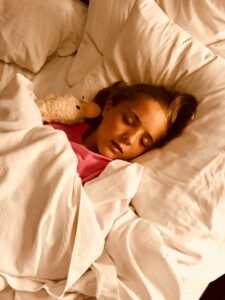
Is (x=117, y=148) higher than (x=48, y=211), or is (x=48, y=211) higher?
(x=48, y=211)

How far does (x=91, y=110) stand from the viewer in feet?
4.04

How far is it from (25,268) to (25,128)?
334mm

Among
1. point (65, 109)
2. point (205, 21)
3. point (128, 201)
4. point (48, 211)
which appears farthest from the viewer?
point (205, 21)

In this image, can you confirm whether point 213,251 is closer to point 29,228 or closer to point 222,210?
point 222,210

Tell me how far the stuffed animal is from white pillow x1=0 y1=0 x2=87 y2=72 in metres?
0.39

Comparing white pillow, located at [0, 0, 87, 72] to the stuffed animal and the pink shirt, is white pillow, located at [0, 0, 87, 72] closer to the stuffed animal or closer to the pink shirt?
the stuffed animal

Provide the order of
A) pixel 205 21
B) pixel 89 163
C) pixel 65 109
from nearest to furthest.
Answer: pixel 89 163 < pixel 65 109 < pixel 205 21

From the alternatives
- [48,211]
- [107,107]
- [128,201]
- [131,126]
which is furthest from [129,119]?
[48,211]

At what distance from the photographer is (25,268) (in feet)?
2.65

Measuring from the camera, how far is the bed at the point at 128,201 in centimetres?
83

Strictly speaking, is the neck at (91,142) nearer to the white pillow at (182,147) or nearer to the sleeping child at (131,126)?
the sleeping child at (131,126)

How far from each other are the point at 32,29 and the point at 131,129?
0.67 meters

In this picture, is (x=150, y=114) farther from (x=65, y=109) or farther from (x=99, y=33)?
(x=99, y=33)

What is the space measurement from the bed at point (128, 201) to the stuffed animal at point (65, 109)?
0.24ft
